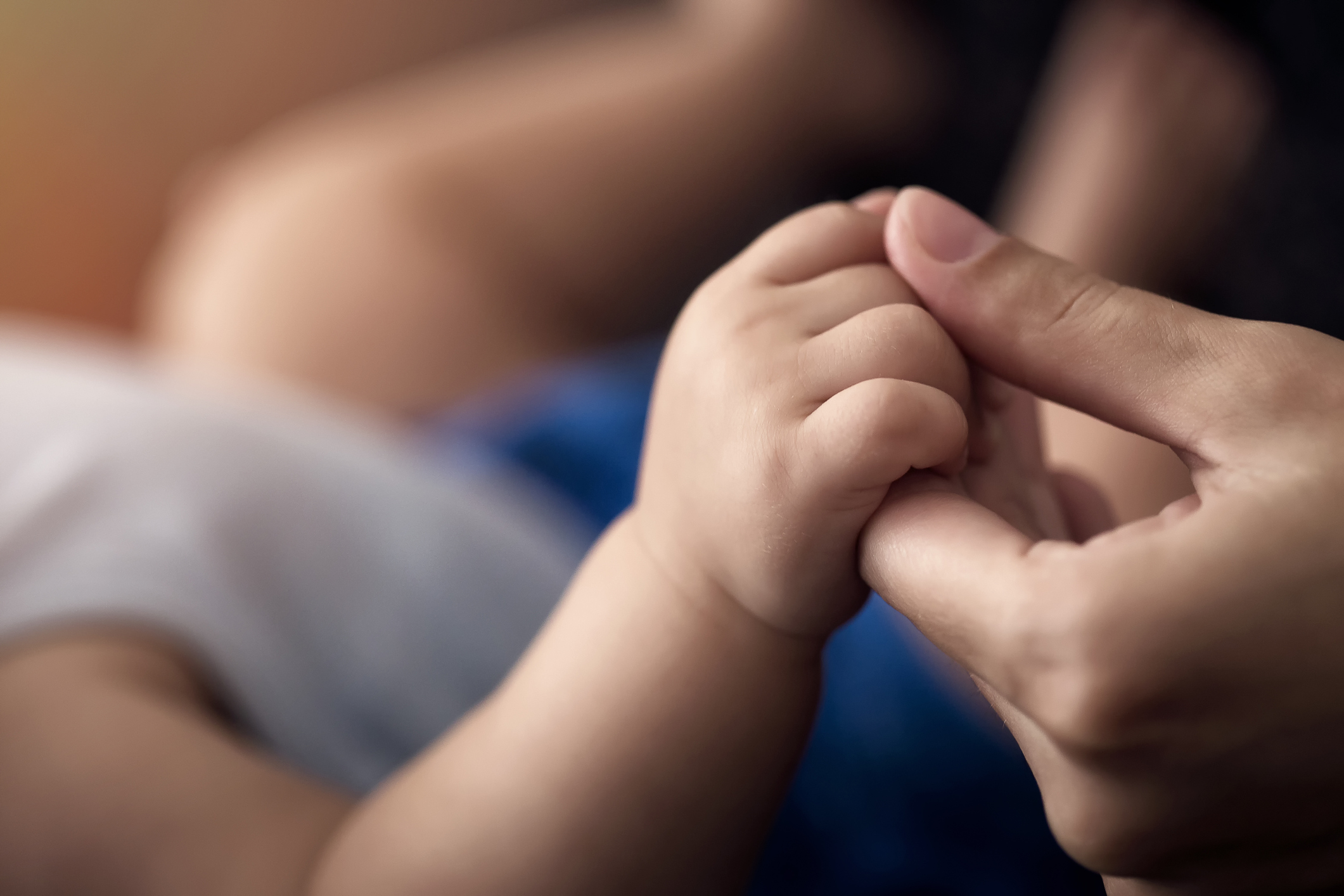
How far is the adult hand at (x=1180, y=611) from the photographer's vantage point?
0.21m

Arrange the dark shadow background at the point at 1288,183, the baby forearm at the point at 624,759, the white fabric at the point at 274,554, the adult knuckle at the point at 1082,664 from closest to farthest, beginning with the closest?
the adult knuckle at the point at 1082,664 → the baby forearm at the point at 624,759 → the white fabric at the point at 274,554 → the dark shadow background at the point at 1288,183

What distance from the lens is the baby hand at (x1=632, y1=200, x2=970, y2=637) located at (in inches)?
9.8

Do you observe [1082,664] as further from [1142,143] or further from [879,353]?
[1142,143]

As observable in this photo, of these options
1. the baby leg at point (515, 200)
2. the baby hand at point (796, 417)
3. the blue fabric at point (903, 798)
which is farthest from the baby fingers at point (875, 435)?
the baby leg at point (515, 200)

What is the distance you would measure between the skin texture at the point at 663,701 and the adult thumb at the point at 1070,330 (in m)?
0.01

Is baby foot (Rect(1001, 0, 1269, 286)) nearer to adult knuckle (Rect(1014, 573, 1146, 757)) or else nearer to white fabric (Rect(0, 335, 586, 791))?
white fabric (Rect(0, 335, 586, 791))

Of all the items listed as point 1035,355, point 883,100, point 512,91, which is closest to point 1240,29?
point 883,100

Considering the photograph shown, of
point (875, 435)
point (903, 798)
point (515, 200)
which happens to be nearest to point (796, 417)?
point (875, 435)

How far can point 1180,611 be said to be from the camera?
204 mm

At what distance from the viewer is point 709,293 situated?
0.30 meters

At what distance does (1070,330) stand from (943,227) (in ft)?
0.16

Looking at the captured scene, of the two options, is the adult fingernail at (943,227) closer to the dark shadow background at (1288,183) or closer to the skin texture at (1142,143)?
the dark shadow background at (1288,183)

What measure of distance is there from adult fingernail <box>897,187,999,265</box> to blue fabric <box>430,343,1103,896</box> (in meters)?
0.27

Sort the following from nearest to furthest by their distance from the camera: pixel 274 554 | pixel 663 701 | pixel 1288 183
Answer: pixel 663 701 → pixel 274 554 → pixel 1288 183
